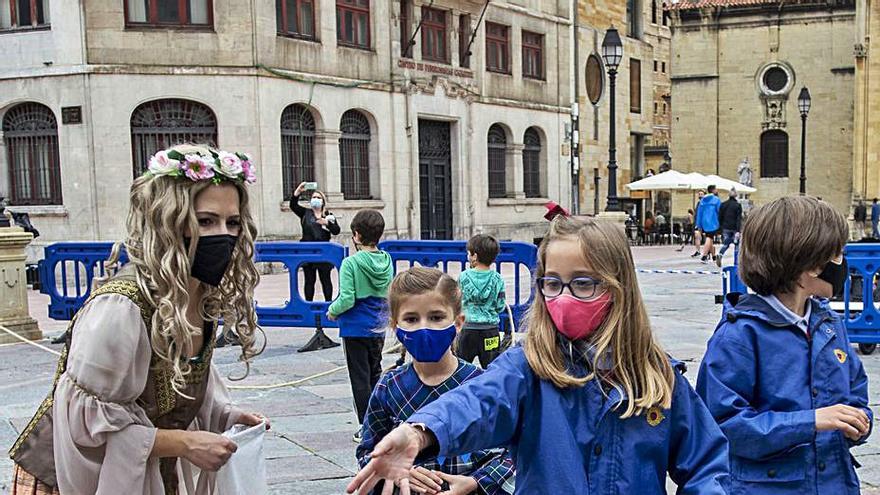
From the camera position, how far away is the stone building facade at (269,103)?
770 inches

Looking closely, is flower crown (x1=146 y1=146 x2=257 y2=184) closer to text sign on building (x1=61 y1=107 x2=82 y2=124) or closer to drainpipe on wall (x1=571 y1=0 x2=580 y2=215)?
text sign on building (x1=61 y1=107 x2=82 y2=124)

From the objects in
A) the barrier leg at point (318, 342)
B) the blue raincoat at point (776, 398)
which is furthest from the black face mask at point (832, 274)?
the barrier leg at point (318, 342)

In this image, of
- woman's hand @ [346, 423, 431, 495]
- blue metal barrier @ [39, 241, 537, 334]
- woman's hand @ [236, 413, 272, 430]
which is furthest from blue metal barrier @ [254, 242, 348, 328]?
woman's hand @ [346, 423, 431, 495]

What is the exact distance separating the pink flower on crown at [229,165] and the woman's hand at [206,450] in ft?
2.56

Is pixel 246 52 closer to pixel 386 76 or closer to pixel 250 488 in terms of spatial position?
pixel 386 76

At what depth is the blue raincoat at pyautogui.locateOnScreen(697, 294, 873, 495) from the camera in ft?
9.23

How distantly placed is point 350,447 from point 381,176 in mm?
18235

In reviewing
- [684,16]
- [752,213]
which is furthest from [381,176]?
[684,16]

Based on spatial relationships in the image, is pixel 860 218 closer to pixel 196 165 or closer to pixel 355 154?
pixel 355 154

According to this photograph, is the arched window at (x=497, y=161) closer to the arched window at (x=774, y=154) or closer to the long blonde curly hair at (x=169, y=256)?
the arched window at (x=774, y=154)

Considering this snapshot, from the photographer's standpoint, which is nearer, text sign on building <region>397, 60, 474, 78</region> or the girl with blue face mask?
the girl with blue face mask

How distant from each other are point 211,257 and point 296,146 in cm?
1954

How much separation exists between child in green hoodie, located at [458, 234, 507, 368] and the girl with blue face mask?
269 cm

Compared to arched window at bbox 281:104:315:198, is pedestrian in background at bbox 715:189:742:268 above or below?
below
